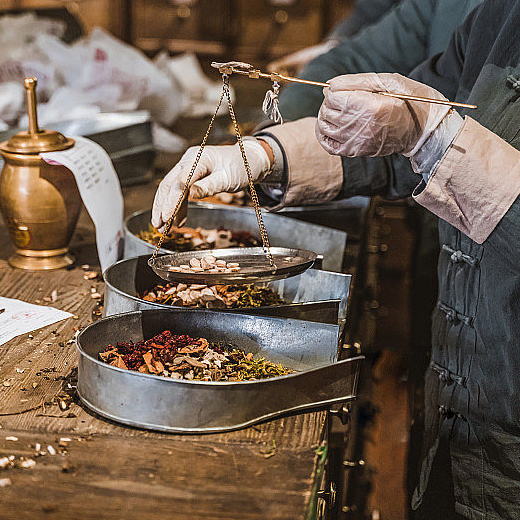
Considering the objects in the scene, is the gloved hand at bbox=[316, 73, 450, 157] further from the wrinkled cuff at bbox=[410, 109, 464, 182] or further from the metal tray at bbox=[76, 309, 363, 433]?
the metal tray at bbox=[76, 309, 363, 433]

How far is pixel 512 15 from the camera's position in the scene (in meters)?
1.27

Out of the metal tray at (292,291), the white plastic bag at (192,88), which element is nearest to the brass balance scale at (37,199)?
the metal tray at (292,291)

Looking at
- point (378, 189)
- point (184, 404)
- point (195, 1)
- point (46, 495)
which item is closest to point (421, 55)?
point (378, 189)

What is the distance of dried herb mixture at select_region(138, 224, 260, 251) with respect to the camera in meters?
1.46

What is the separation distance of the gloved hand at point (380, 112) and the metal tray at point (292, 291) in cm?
24

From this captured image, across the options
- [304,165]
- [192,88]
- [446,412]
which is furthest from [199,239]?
[192,88]

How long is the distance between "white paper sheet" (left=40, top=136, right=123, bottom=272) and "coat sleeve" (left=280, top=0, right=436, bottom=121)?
0.72 meters

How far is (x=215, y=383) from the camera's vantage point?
87 centimetres

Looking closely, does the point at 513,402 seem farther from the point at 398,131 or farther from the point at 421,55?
the point at 421,55

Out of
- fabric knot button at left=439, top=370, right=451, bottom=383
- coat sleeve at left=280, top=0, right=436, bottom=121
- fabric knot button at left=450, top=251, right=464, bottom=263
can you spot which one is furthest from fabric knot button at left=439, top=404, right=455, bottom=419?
coat sleeve at left=280, top=0, right=436, bottom=121

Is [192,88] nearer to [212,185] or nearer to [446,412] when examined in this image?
[212,185]

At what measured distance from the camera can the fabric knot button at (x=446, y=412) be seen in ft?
4.54

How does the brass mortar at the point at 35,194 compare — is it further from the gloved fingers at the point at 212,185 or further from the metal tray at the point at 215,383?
the metal tray at the point at 215,383

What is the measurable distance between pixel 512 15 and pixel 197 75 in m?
2.21
